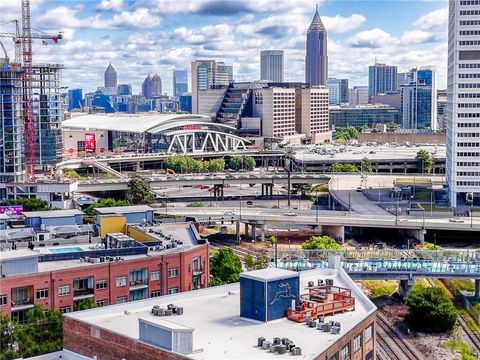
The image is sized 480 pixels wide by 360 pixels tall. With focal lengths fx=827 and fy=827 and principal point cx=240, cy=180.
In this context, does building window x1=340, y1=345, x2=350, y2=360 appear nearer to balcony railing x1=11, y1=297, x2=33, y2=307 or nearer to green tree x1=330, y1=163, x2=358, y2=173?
balcony railing x1=11, y1=297, x2=33, y2=307

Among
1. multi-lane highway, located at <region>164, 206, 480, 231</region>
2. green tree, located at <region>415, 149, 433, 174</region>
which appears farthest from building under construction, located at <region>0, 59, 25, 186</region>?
green tree, located at <region>415, 149, 433, 174</region>

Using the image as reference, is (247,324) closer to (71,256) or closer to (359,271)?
(71,256)

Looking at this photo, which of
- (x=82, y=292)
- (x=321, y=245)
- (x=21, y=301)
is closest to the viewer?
(x=21, y=301)

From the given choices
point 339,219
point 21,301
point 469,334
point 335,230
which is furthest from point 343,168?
point 21,301

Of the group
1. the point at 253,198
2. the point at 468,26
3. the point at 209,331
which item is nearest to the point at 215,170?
the point at 253,198

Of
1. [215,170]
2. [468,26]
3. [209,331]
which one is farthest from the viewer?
[215,170]

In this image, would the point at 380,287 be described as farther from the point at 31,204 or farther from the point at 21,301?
the point at 31,204
